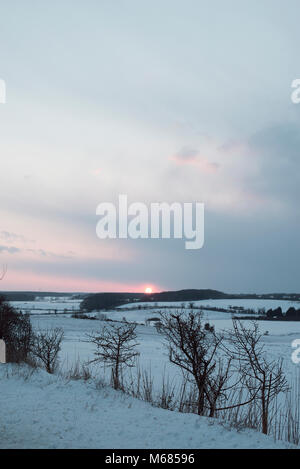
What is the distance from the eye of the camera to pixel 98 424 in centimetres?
633

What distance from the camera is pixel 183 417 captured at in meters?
6.74

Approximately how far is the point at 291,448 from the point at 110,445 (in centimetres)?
244

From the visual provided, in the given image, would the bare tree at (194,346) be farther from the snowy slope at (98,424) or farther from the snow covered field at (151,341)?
the snowy slope at (98,424)

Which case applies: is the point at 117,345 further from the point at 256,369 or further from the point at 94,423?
the point at 94,423

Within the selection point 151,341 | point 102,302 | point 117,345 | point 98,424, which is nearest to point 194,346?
point 98,424

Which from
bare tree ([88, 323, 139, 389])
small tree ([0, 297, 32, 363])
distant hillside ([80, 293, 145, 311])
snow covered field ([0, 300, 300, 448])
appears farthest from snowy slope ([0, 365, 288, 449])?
distant hillside ([80, 293, 145, 311])

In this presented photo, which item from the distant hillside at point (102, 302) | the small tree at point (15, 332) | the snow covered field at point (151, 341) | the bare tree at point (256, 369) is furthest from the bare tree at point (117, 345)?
the distant hillside at point (102, 302)

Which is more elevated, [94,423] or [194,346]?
[194,346]

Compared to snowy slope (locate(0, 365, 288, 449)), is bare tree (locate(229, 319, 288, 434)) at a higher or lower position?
higher

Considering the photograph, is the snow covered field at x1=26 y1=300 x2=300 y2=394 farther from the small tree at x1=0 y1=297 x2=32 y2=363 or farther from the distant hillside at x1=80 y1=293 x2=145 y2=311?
the distant hillside at x1=80 y1=293 x2=145 y2=311

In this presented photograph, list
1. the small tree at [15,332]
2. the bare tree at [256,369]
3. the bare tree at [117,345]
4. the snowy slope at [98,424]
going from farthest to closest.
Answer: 1. the small tree at [15,332]
2. the bare tree at [117,345]
3. the bare tree at [256,369]
4. the snowy slope at [98,424]

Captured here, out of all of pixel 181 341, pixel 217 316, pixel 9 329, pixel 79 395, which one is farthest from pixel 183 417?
pixel 217 316

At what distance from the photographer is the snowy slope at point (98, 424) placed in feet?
18.1

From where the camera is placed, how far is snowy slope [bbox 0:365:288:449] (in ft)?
18.1
